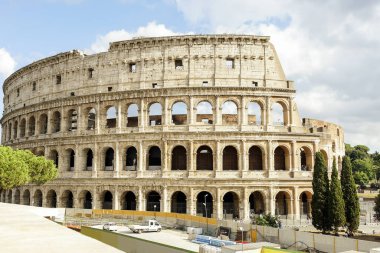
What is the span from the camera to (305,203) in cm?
3781

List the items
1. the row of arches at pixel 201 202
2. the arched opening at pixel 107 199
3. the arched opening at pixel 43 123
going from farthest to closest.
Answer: the arched opening at pixel 43 123 → the arched opening at pixel 107 199 → the row of arches at pixel 201 202

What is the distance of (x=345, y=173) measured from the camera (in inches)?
1209

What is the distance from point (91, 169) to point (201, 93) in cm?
1420

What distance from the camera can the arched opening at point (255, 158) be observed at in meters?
37.9

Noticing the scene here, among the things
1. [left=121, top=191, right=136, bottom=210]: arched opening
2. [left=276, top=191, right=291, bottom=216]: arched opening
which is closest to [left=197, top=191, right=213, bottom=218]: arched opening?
[left=276, top=191, right=291, bottom=216]: arched opening

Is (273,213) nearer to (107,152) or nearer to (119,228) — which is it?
(119,228)

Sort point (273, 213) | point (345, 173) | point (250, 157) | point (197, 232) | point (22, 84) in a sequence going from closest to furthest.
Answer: point (197, 232) → point (345, 173) → point (273, 213) → point (250, 157) → point (22, 84)

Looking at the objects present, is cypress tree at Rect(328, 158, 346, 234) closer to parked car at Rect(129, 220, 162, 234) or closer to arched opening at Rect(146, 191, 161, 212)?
parked car at Rect(129, 220, 162, 234)

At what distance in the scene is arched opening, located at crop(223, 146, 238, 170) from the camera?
37781 mm

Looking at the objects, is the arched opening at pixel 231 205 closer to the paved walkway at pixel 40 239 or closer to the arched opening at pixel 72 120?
the arched opening at pixel 72 120

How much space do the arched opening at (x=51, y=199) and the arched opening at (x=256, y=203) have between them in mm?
21626

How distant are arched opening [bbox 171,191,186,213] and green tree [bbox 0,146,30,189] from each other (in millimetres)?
13787

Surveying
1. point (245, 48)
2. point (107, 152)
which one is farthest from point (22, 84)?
point (245, 48)

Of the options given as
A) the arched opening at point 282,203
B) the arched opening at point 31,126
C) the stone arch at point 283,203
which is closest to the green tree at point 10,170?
the arched opening at point 31,126
